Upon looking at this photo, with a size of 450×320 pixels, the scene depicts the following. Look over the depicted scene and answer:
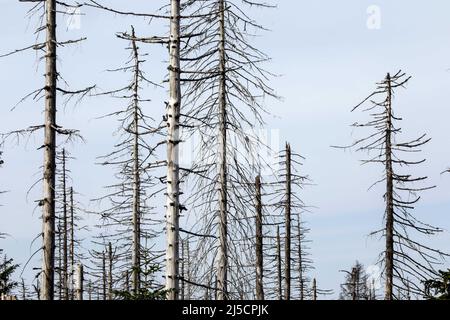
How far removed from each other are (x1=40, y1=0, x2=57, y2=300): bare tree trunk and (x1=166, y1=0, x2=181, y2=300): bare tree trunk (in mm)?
5174

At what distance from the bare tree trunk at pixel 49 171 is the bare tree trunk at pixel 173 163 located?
17.0ft

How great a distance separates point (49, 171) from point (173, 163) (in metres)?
5.58

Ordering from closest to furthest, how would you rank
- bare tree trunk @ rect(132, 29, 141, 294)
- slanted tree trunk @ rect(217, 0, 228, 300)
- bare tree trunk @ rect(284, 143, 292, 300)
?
slanted tree trunk @ rect(217, 0, 228, 300) < bare tree trunk @ rect(132, 29, 141, 294) < bare tree trunk @ rect(284, 143, 292, 300)

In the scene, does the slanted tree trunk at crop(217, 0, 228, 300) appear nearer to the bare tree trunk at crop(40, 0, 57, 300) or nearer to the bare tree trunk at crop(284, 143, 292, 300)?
the bare tree trunk at crop(40, 0, 57, 300)

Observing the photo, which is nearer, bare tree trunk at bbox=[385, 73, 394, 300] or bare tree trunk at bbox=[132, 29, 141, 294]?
bare tree trunk at bbox=[385, 73, 394, 300]

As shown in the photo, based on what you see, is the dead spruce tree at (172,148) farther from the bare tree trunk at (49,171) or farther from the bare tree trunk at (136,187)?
the bare tree trunk at (136,187)

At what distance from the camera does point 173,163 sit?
1204 cm

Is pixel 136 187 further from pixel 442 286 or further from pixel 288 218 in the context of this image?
pixel 442 286

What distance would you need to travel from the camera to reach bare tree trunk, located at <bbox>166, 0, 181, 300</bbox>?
1201 cm

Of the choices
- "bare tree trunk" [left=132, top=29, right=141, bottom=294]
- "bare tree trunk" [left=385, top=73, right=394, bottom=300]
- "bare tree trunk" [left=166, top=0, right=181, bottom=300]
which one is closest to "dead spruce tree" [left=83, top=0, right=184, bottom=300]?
"bare tree trunk" [left=166, top=0, right=181, bottom=300]
